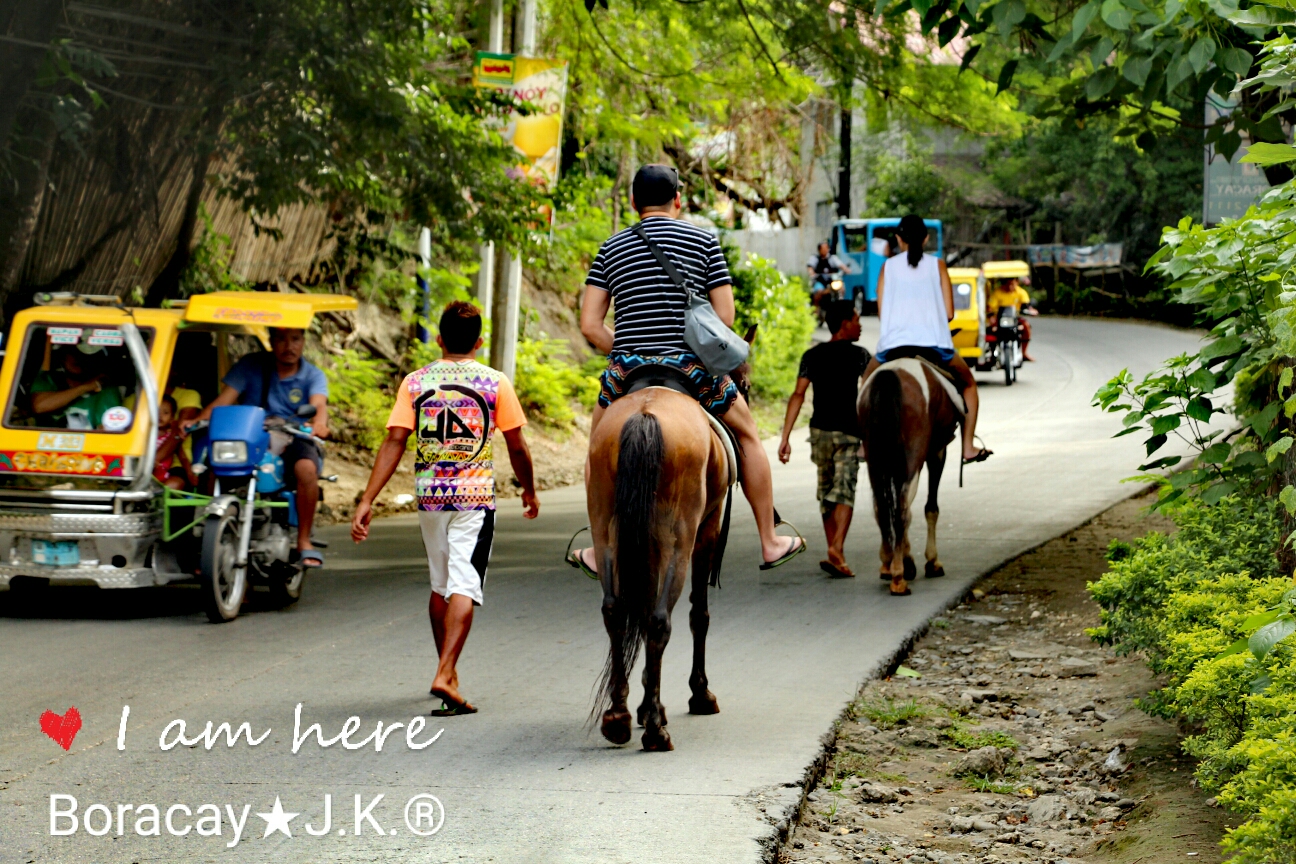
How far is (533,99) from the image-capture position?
15422 mm

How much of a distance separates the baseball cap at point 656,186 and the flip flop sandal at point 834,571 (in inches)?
189

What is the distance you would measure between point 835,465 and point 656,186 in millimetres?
4604

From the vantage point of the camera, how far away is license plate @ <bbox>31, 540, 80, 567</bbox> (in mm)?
9031

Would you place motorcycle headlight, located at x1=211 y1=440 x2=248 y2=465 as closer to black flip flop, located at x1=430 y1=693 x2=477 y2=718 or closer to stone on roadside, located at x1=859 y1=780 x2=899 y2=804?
black flip flop, located at x1=430 y1=693 x2=477 y2=718

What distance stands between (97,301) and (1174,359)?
6.91m

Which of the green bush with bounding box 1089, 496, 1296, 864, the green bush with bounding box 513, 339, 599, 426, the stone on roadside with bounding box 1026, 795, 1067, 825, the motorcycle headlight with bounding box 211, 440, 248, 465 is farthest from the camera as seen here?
the green bush with bounding box 513, 339, 599, 426

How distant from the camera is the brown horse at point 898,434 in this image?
10125 millimetres

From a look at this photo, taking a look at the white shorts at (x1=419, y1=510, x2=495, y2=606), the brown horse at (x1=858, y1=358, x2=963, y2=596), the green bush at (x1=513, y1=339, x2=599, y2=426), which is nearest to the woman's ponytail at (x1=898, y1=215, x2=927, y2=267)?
the brown horse at (x1=858, y1=358, x2=963, y2=596)

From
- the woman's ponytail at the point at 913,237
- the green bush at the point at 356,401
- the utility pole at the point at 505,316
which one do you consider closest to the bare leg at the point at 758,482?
the woman's ponytail at the point at 913,237

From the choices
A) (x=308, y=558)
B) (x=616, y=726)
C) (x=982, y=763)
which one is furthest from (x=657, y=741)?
(x=308, y=558)

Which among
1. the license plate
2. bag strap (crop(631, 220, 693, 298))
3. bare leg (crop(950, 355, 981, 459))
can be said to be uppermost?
bag strap (crop(631, 220, 693, 298))

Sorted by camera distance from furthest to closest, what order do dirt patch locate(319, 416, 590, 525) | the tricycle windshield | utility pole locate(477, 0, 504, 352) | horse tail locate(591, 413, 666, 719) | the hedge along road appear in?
utility pole locate(477, 0, 504, 352) → dirt patch locate(319, 416, 590, 525) → the tricycle windshield → horse tail locate(591, 413, 666, 719) → the hedge along road

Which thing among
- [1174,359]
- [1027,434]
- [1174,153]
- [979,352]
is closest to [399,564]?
[1174,359]

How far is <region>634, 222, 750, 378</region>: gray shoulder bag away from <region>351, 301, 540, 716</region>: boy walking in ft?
3.05
